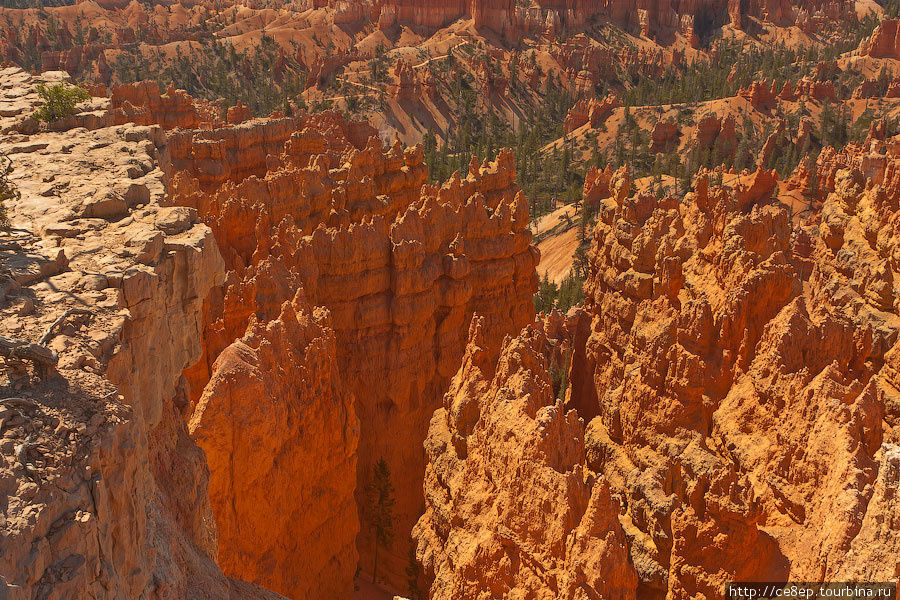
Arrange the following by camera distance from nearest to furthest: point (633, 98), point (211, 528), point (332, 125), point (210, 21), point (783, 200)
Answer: point (211, 528), point (332, 125), point (783, 200), point (633, 98), point (210, 21)

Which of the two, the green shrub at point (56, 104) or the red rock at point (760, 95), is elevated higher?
the green shrub at point (56, 104)

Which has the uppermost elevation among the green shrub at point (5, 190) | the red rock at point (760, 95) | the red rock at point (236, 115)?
the green shrub at point (5, 190)

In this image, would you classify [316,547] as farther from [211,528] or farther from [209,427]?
[211,528]

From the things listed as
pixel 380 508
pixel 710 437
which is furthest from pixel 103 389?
pixel 380 508

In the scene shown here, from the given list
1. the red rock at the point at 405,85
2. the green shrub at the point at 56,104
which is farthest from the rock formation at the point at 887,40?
the green shrub at the point at 56,104

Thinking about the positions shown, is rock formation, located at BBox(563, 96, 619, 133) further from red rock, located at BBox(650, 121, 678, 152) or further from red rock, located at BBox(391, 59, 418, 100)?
red rock, located at BBox(391, 59, 418, 100)

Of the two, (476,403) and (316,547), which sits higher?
(476,403)

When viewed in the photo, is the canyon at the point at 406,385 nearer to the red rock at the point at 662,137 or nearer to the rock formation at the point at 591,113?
the red rock at the point at 662,137

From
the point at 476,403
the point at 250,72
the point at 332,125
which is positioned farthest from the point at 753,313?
the point at 250,72
